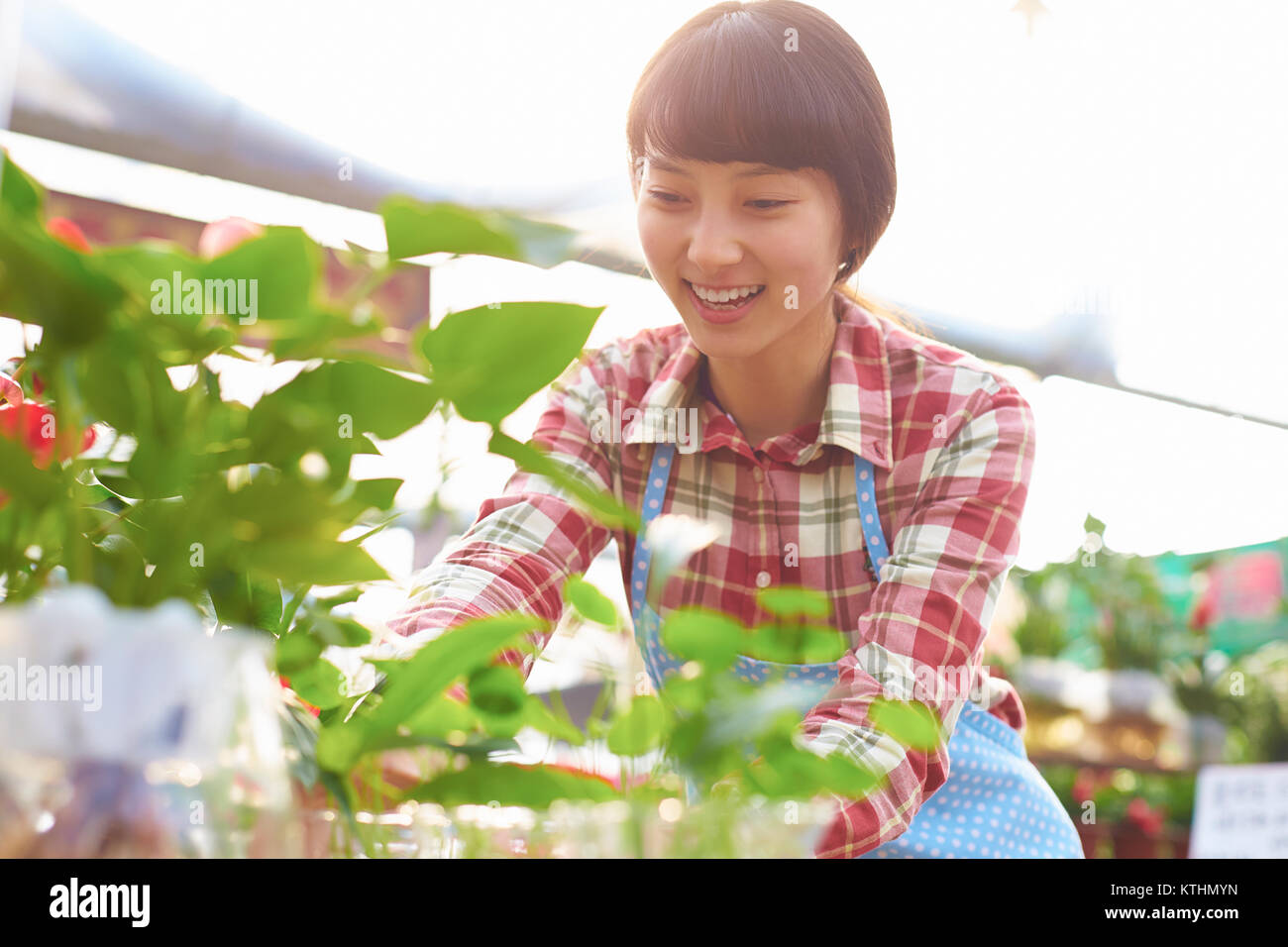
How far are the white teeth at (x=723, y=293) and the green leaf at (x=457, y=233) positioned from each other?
0.59 meters

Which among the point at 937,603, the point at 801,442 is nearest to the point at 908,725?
the point at 937,603

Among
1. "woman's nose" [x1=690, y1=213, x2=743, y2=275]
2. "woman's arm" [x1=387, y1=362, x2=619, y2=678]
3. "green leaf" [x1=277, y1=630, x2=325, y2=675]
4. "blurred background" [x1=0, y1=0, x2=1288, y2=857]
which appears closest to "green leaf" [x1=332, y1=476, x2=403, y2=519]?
"green leaf" [x1=277, y1=630, x2=325, y2=675]

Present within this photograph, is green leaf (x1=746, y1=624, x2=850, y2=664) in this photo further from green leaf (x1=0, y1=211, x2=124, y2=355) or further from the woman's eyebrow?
the woman's eyebrow

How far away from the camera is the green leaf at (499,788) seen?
30 cm

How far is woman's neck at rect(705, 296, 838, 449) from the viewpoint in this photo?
1.03m

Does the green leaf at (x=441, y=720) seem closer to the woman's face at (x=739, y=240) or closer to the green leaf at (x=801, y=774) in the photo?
the green leaf at (x=801, y=774)

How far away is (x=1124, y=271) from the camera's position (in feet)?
10.3

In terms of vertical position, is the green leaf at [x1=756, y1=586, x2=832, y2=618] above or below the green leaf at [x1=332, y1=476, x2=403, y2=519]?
below

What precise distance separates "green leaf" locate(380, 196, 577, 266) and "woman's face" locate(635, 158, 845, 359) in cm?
55

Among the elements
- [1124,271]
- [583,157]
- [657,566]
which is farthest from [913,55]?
[657,566]

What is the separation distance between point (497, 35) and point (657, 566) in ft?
8.30

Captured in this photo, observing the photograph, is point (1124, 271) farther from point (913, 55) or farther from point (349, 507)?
point (349, 507)

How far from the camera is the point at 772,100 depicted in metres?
0.81

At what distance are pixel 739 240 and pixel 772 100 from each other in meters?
0.11
